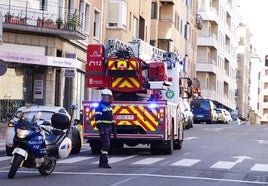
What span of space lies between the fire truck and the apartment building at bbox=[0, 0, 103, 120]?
9.85m

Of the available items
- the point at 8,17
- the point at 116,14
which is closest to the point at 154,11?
the point at 116,14

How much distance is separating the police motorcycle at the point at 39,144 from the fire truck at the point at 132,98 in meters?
5.61

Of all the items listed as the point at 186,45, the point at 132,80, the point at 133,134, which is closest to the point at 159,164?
the point at 133,134

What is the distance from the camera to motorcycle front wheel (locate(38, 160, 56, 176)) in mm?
14734

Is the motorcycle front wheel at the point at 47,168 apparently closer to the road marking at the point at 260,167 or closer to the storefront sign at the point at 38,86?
the road marking at the point at 260,167

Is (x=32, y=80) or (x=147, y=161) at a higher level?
(x=32, y=80)

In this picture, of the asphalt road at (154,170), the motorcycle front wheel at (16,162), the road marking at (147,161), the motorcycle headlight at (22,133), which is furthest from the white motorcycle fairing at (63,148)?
the road marking at (147,161)

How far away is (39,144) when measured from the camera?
14.3 metres

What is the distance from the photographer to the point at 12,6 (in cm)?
3266

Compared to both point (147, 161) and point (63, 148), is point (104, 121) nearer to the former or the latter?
point (63, 148)

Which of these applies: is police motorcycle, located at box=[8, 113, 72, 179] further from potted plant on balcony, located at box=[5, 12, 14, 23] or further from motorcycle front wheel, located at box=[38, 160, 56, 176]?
potted plant on balcony, located at box=[5, 12, 14, 23]

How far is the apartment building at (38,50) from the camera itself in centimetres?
3247

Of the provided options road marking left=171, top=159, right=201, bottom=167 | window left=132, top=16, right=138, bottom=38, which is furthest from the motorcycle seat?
window left=132, top=16, right=138, bottom=38

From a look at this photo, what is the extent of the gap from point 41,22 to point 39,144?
19618 millimetres
